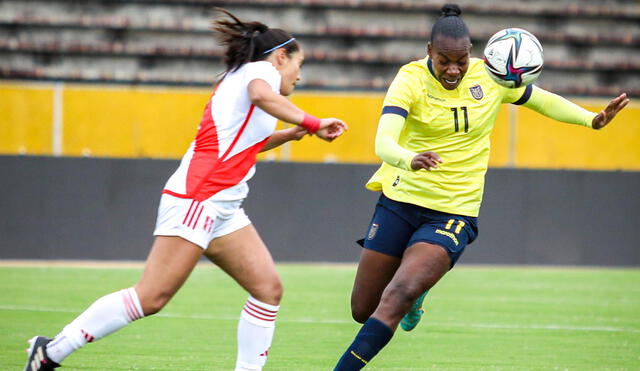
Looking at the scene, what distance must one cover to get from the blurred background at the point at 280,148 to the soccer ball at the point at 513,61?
1029 cm

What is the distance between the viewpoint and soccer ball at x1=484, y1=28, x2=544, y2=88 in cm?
692

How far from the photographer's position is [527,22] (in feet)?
76.9

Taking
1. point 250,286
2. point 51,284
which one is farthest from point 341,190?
point 250,286

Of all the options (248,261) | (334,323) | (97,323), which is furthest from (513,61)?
(334,323)

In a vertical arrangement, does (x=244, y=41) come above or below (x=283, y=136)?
above

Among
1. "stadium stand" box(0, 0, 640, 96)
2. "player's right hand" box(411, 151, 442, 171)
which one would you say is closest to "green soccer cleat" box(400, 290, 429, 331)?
"player's right hand" box(411, 151, 442, 171)

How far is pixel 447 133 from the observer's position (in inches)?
274

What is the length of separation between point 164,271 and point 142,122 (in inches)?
508

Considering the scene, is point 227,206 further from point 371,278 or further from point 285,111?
point 371,278

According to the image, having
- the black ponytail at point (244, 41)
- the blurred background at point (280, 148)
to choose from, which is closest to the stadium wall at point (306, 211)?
the blurred background at point (280, 148)

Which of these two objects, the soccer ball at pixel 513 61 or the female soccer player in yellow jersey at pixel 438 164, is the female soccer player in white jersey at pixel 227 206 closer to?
the female soccer player in yellow jersey at pixel 438 164

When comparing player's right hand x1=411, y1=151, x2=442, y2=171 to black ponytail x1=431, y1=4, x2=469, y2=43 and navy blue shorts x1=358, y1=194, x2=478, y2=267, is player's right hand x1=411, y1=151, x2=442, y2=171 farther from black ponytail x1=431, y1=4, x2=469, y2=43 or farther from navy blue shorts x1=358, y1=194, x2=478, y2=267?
black ponytail x1=431, y1=4, x2=469, y2=43

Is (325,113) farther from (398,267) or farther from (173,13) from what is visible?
(398,267)

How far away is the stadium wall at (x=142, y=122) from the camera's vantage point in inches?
716
